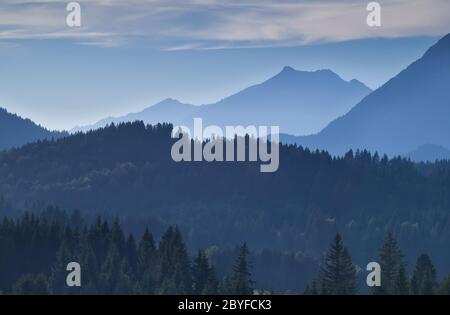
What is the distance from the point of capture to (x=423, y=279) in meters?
130

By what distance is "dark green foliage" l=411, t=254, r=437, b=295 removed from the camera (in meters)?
124

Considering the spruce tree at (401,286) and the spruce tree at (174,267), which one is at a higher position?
Answer: the spruce tree at (174,267)

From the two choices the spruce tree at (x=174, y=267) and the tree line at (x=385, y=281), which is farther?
the spruce tree at (x=174, y=267)

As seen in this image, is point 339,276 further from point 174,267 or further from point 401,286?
point 174,267

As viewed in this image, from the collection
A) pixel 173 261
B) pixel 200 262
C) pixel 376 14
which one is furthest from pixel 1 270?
pixel 376 14

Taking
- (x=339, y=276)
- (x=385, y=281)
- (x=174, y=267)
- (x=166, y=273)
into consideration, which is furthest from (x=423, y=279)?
(x=166, y=273)

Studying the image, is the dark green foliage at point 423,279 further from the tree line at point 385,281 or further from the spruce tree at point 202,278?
the spruce tree at point 202,278

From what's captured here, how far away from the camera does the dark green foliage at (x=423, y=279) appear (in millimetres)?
124375

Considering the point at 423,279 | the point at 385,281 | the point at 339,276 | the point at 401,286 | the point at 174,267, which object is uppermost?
the point at 174,267

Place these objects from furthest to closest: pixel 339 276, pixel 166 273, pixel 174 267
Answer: pixel 166 273 → pixel 174 267 → pixel 339 276

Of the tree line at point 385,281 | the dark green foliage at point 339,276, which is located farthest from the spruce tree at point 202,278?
the dark green foliage at point 339,276
